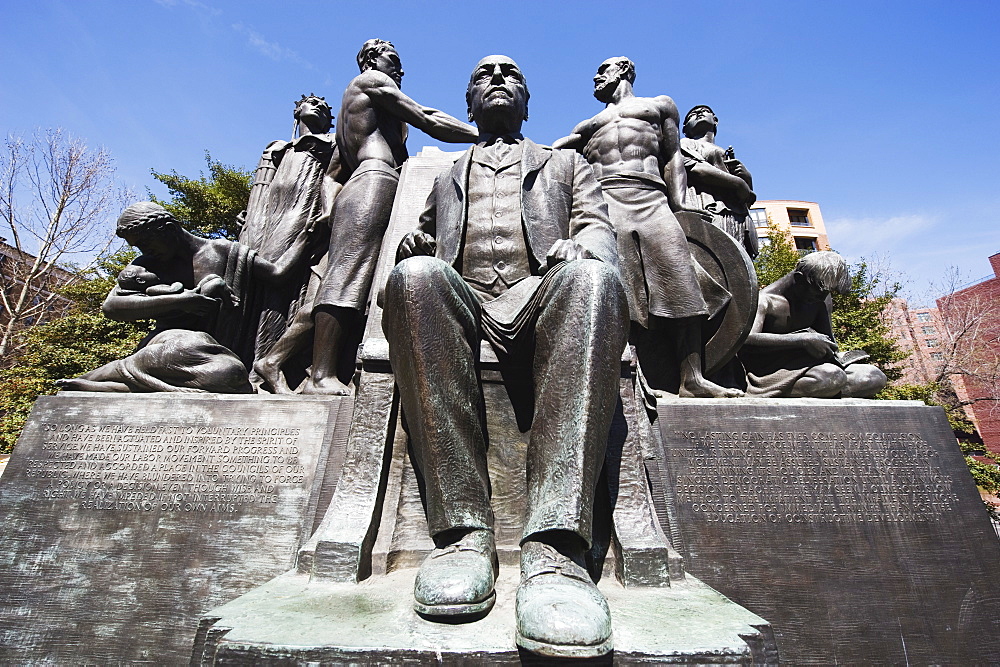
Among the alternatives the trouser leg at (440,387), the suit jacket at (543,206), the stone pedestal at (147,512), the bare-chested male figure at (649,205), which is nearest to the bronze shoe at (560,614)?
the trouser leg at (440,387)

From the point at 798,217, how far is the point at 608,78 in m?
48.9

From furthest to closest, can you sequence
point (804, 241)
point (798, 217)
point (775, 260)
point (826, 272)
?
point (798, 217) → point (804, 241) → point (775, 260) → point (826, 272)

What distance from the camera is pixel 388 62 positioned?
5.63 m

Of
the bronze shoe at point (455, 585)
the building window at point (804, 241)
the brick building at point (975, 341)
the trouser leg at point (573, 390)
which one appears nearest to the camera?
the bronze shoe at point (455, 585)

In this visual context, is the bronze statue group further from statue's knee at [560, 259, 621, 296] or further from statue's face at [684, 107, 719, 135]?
statue's face at [684, 107, 719, 135]

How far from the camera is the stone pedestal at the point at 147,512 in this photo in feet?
9.66

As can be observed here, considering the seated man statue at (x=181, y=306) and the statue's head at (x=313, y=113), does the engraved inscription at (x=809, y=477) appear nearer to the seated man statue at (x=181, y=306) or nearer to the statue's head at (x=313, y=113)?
the seated man statue at (x=181, y=306)

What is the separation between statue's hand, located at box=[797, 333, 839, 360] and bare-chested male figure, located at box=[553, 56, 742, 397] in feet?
2.93

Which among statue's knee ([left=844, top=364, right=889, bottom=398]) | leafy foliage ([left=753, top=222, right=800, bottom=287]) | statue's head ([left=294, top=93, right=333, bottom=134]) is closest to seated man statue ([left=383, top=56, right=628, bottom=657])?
statue's knee ([left=844, top=364, right=889, bottom=398])

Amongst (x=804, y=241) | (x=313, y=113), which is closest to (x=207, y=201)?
(x=313, y=113)

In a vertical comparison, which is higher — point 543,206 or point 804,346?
point 543,206

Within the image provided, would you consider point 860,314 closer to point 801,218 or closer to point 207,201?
point 207,201

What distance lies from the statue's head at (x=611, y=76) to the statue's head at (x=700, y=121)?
177cm

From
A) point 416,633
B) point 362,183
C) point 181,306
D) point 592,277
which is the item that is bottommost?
point 416,633
